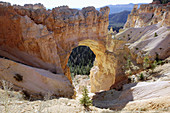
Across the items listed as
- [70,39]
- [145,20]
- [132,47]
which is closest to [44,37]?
[70,39]

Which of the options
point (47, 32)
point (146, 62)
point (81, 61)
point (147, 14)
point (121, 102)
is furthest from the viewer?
point (147, 14)

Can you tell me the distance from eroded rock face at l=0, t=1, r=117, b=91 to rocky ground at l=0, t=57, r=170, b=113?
21.9 ft

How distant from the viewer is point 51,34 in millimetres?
16078

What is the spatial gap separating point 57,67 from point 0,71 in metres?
7.20

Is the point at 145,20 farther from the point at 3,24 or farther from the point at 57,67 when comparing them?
the point at 3,24

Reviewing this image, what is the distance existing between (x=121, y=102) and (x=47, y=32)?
38.8ft

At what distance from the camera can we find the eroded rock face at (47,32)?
1391cm

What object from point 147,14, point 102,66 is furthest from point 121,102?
point 147,14

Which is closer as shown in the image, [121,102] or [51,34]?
[121,102]

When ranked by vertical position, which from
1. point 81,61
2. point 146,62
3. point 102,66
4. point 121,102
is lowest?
point 121,102

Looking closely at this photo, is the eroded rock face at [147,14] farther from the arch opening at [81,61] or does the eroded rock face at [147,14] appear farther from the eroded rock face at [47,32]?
the eroded rock face at [47,32]

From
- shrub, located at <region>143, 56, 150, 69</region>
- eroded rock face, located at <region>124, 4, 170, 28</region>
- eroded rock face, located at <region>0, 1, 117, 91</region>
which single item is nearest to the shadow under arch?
eroded rock face, located at <region>0, 1, 117, 91</region>

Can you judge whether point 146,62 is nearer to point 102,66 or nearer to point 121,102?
point 121,102

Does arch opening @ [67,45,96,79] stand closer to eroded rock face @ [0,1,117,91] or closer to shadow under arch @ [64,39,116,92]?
shadow under arch @ [64,39,116,92]
